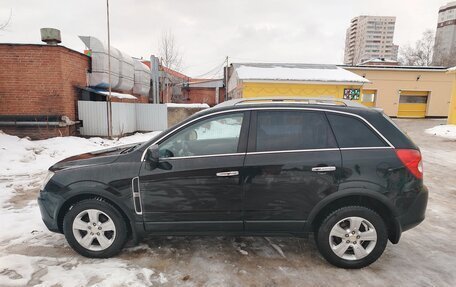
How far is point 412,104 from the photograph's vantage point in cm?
2572

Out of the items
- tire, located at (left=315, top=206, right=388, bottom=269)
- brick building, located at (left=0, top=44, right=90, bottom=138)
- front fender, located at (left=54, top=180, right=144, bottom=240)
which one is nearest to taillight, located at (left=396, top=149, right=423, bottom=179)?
tire, located at (left=315, top=206, right=388, bottom=269)

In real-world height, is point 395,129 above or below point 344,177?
above

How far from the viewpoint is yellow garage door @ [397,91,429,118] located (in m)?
25.5

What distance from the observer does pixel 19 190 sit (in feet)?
19.0

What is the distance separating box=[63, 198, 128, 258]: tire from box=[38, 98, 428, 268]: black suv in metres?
0.01

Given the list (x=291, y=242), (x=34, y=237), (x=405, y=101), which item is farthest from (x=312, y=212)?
(x=405, y=101)

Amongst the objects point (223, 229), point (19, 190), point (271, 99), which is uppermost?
point (271, 99)

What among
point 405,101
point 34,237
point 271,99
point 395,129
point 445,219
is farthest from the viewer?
point 405,101

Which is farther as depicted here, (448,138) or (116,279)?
(448,138)

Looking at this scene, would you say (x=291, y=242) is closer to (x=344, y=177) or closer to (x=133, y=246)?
(x=344, y=177)

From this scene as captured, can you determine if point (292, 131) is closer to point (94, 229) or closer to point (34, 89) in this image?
point (94, 229)

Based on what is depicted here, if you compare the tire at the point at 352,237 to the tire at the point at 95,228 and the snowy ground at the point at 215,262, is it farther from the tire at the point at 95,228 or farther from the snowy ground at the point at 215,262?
the tire at the point at 95,228

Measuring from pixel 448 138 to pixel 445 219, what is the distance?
1280cm

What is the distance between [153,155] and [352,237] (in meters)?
2.34
